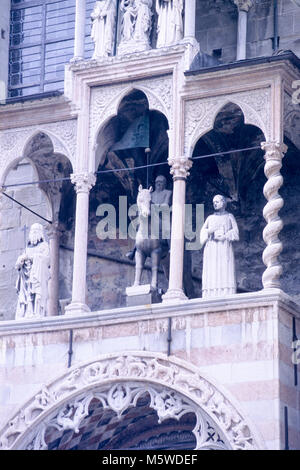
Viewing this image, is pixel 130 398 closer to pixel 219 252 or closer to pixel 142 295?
pixel 142 295

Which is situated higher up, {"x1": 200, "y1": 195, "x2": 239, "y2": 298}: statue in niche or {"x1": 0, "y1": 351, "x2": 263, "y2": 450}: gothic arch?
{"x1": 200, "y1": 195, "x2": 239, "y2": 298}: statue in niche

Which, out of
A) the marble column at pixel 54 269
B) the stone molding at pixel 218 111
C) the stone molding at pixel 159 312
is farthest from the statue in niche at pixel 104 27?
the stone molding at pixel 159 312

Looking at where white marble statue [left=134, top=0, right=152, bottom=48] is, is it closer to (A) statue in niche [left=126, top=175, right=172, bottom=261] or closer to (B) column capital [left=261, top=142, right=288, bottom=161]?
(A) statue in niche [left=126, top=175, right=172, bottom=261]

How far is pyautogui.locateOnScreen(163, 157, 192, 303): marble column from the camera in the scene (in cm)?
2369

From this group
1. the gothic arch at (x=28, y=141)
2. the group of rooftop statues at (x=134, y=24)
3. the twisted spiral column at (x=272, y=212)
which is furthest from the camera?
the gothic arch at (x=28, y=141)

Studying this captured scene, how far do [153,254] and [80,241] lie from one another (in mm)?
922

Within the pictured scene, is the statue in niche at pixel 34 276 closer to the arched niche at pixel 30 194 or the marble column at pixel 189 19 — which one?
the arched niche at pixel 30 194

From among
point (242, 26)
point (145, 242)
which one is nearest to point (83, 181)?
point (145, 242)

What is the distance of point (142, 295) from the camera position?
950 inches

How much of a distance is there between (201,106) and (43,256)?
8.99ft

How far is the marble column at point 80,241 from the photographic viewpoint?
24.2m

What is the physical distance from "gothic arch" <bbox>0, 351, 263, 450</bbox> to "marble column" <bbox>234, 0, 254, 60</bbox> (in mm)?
4735

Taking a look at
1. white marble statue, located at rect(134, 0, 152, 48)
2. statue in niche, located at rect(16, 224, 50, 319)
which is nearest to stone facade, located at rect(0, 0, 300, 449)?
white marble statue, located at rect(134, 0, 152, 48)

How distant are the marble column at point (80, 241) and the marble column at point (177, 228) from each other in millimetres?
1113
